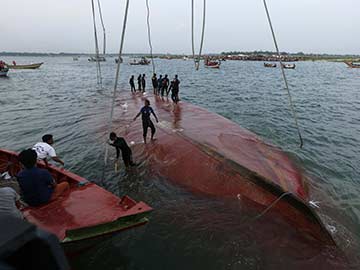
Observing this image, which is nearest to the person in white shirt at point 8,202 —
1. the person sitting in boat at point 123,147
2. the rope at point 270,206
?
the person sitting in boat at point 123,147

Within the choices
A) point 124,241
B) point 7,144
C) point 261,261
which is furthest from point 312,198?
point 7,144

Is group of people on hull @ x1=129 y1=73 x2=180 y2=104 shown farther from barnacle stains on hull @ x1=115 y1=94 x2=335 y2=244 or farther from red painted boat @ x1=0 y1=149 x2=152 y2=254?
red painted boat @ x1=0 y1=149 x2=152 y2=254

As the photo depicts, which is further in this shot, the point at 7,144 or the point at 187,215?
the point at 7,144

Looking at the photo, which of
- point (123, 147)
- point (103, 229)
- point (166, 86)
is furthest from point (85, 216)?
point (166, 86)

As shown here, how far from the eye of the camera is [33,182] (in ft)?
18.7

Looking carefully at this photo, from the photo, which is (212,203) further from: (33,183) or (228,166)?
(33,183)

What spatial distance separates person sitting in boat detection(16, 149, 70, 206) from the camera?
17.9ft

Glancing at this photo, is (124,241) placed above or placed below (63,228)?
below

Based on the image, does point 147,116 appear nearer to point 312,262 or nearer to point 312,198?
point 312,198

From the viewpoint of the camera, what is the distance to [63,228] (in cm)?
534

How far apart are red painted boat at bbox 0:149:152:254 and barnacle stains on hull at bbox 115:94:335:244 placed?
340cm

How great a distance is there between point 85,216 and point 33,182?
4.14 ft

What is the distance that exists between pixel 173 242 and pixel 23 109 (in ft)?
76.2

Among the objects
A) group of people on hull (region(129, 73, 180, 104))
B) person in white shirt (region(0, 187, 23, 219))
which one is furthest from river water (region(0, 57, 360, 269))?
group of people on hull (region(129, 73, 180, 104))
